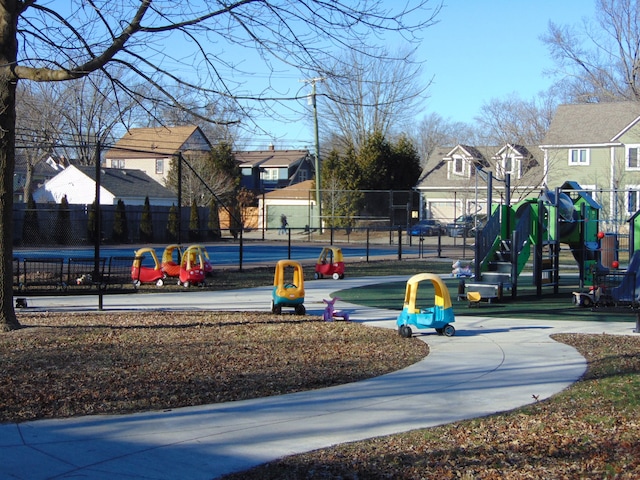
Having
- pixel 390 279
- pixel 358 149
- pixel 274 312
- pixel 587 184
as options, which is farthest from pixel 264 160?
pixel 274 312

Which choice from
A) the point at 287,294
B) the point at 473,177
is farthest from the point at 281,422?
the point at 473,177

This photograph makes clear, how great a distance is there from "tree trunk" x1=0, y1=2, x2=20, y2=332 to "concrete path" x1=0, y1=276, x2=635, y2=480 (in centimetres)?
516

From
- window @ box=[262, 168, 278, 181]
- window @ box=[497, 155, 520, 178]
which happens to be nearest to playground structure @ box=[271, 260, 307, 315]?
window @ box=[497, 155, 520, 178]

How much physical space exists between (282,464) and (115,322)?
7.85 m

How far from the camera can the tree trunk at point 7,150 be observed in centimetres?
1109

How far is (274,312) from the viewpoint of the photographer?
1466 cm

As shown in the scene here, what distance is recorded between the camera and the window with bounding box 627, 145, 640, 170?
44.8 metres

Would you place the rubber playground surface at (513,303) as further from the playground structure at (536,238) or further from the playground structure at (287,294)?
the playground structure at (287,294)

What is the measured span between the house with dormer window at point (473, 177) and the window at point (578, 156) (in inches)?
76.1

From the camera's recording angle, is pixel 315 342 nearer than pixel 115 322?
Yes

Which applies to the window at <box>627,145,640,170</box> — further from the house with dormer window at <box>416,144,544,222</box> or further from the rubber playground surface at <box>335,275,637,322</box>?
the rubber playground surface at <box>335,275,637,322</box>

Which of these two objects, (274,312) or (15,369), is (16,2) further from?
(274,312)

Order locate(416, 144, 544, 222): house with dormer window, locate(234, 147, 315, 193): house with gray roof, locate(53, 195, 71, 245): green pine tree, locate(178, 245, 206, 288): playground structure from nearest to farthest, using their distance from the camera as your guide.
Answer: locate(178, 245, 206, 288): playground structure, locate(53, 195, 71, 245): green pine tree, locate(416, 144, 544, 222): house with dormer window, locate(234, 147, 315, 193): house with gray roof

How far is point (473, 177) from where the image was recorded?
5069cm
